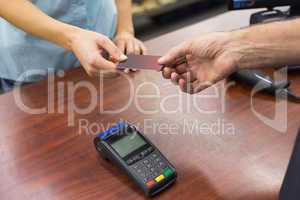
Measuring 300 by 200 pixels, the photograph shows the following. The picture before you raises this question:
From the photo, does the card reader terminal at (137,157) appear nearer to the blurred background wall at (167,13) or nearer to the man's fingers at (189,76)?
the man's fingers at (189,76)

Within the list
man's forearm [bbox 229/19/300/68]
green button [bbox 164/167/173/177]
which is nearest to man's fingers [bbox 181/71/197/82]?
man's forearm [bbox 229/19/300/68]

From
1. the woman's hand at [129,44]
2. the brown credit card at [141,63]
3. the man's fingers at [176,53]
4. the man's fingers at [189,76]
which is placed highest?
the man's fingers at [176,53]

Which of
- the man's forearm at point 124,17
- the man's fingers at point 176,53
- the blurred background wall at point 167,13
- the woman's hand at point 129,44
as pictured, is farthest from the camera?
the blurred background wall at point 167,13

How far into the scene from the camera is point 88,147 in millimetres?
744

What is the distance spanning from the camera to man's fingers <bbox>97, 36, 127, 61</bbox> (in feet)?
2.68

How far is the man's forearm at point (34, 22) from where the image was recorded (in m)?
0.88

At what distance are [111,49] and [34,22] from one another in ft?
0.67

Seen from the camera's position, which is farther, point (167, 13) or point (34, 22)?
point (167, 13)

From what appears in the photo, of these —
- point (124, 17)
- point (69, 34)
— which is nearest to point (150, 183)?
point (69, 34)

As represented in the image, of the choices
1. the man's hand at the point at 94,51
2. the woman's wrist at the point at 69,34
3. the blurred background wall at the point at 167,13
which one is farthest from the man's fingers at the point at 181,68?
the blurred background wall at the point at 167,13

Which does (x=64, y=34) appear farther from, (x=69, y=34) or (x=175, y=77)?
(x=175, y=77)

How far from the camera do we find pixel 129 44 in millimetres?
1006

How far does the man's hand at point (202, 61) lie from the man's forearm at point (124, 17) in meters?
0.33

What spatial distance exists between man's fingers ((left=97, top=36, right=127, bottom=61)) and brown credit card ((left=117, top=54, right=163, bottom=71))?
2 cm
